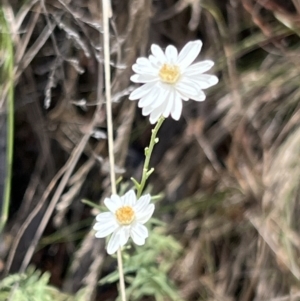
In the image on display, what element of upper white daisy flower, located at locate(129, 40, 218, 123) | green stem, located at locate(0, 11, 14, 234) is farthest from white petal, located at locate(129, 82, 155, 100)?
green stem, located at locate(0, 11, 14, 234)

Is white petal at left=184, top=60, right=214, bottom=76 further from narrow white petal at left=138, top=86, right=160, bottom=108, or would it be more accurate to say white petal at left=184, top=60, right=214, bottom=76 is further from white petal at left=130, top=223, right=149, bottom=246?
white petal at left=130, top=223, right=149, bottom=246

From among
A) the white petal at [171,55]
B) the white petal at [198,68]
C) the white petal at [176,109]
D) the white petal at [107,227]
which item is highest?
the white petal at [171,55]

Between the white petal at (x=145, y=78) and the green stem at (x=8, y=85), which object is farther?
the green stem at (x=8, y=85)

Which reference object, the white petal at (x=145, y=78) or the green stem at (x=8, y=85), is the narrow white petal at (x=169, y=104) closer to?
the white petal at (x=145, y=78)

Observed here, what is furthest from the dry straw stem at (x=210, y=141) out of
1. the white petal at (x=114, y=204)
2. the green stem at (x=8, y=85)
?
the white petal at (x=114, y=204)

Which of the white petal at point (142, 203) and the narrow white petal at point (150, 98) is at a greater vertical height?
the narrow white petal at point (150, 98)
